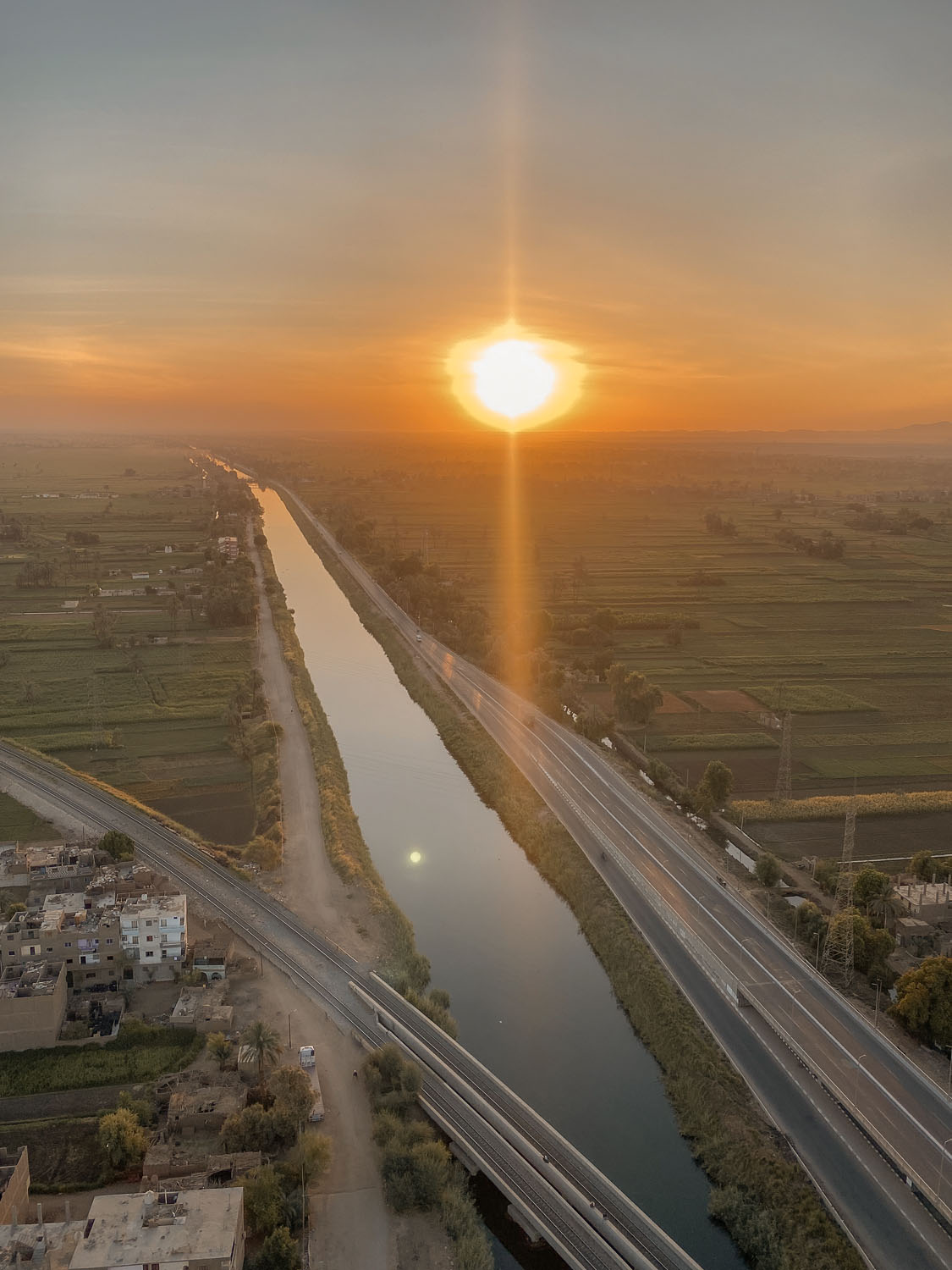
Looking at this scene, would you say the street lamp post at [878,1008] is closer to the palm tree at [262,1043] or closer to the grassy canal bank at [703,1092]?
the grassy canal bank at [703,1092]

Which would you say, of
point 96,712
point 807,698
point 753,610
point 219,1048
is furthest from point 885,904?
point 753,610

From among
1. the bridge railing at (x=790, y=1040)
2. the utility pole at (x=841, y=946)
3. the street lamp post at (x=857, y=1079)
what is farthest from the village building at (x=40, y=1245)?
the utility pole at (x=841, y=946)

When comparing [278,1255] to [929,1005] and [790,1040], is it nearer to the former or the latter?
[790,1040]

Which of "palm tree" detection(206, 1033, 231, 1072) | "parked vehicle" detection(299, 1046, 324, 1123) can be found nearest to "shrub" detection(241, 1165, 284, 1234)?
"parked vehicle" detection(299, 1046, 324, 1123)

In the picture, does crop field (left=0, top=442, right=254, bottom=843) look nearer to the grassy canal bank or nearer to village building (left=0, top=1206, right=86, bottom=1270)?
the grassy canal bank

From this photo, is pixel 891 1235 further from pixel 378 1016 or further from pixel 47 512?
pixel 47 512
